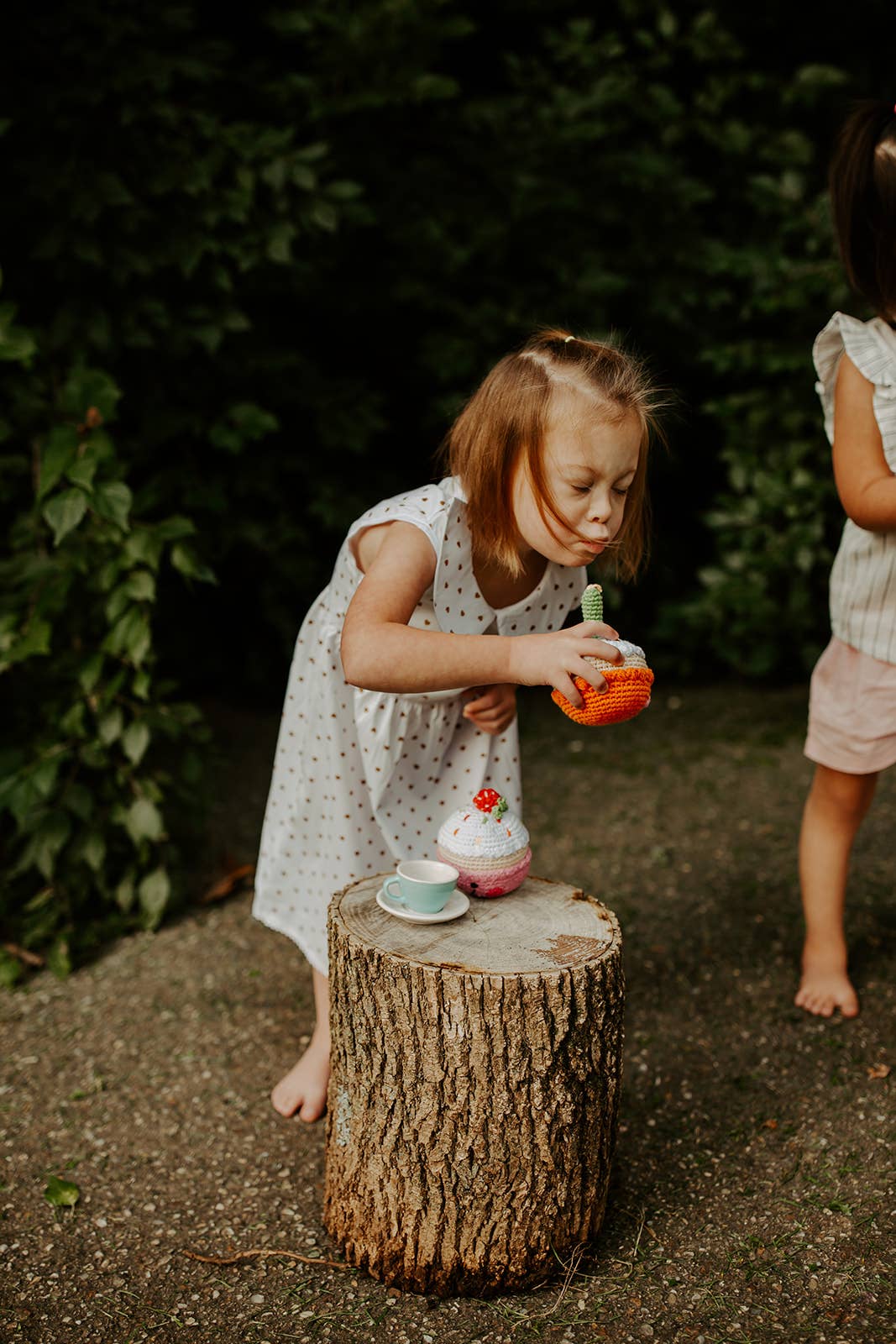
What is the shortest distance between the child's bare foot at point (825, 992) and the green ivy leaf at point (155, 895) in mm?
1508

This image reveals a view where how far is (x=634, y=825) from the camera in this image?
3619 mm

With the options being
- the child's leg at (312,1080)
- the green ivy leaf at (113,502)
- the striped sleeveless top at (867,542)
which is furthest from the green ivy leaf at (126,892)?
the striped sleeveless top at (867,542)

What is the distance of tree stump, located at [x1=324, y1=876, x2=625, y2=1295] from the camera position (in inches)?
66.7

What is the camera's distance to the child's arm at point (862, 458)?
86.7 inches

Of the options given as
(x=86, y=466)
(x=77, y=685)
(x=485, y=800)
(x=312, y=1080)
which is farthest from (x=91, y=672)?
(x=485, y=800)

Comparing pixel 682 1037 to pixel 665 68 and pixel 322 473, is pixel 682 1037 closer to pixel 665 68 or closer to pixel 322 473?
pixel 322 473

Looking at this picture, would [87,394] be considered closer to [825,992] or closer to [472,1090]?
[472,1090]

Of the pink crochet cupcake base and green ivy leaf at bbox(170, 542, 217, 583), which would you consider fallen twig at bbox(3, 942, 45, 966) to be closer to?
green ivy leaf at bbox(170, 542, 217, 583)

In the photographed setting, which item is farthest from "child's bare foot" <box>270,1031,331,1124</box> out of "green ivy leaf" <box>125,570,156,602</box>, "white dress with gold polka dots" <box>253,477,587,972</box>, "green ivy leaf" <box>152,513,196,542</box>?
"green ivy leaf" <box>152,513,196,542</box>

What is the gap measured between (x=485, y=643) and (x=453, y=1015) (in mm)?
527

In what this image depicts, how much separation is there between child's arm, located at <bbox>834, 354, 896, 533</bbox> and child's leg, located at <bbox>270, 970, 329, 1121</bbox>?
1.35 metres

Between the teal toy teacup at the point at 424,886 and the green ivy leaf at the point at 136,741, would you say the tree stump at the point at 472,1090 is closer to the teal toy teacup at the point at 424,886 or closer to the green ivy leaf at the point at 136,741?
the teal toy teacup at the point at 424,886

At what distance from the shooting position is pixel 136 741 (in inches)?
109

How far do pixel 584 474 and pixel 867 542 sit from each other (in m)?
0.86
